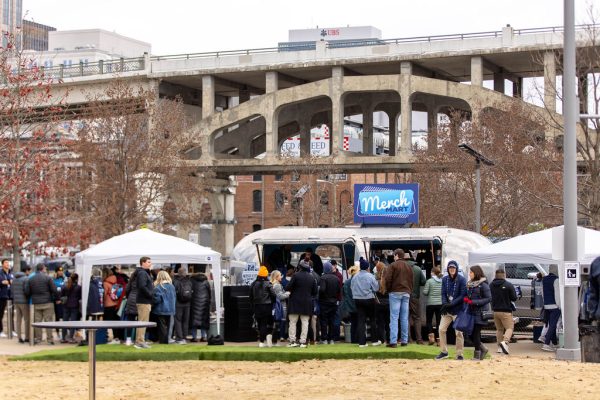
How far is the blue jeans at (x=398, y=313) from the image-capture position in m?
23.1

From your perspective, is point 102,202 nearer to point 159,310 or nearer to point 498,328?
point 159,310

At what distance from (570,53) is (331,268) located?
7265 millimetres

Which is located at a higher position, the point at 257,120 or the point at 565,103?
the point at 257,120

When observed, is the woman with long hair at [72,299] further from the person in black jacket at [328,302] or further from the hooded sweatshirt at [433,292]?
the hooded sweatshirt at [433,292]

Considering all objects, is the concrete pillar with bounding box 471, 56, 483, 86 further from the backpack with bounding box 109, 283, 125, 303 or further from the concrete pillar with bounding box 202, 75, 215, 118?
the backpack with bounding box 109, 283, 125, 303

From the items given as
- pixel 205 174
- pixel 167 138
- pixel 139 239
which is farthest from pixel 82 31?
pixel 139 239

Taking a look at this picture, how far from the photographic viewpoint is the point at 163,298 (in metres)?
24.5

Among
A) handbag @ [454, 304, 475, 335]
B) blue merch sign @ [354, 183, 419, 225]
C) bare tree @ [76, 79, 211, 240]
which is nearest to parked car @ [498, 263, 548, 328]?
blue merch sign @ [354, 183, 419, 225]

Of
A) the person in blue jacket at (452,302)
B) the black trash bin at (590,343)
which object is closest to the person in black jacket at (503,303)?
the person in blue jacket at (452,302)

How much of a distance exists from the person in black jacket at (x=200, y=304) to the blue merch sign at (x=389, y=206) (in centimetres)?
593

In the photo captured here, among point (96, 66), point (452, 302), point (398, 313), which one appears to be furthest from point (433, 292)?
point (96, 66)

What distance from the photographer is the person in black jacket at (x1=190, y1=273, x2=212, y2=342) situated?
83.0ft

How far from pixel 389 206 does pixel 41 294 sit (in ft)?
31.2

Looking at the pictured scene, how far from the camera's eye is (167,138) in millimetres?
51938
